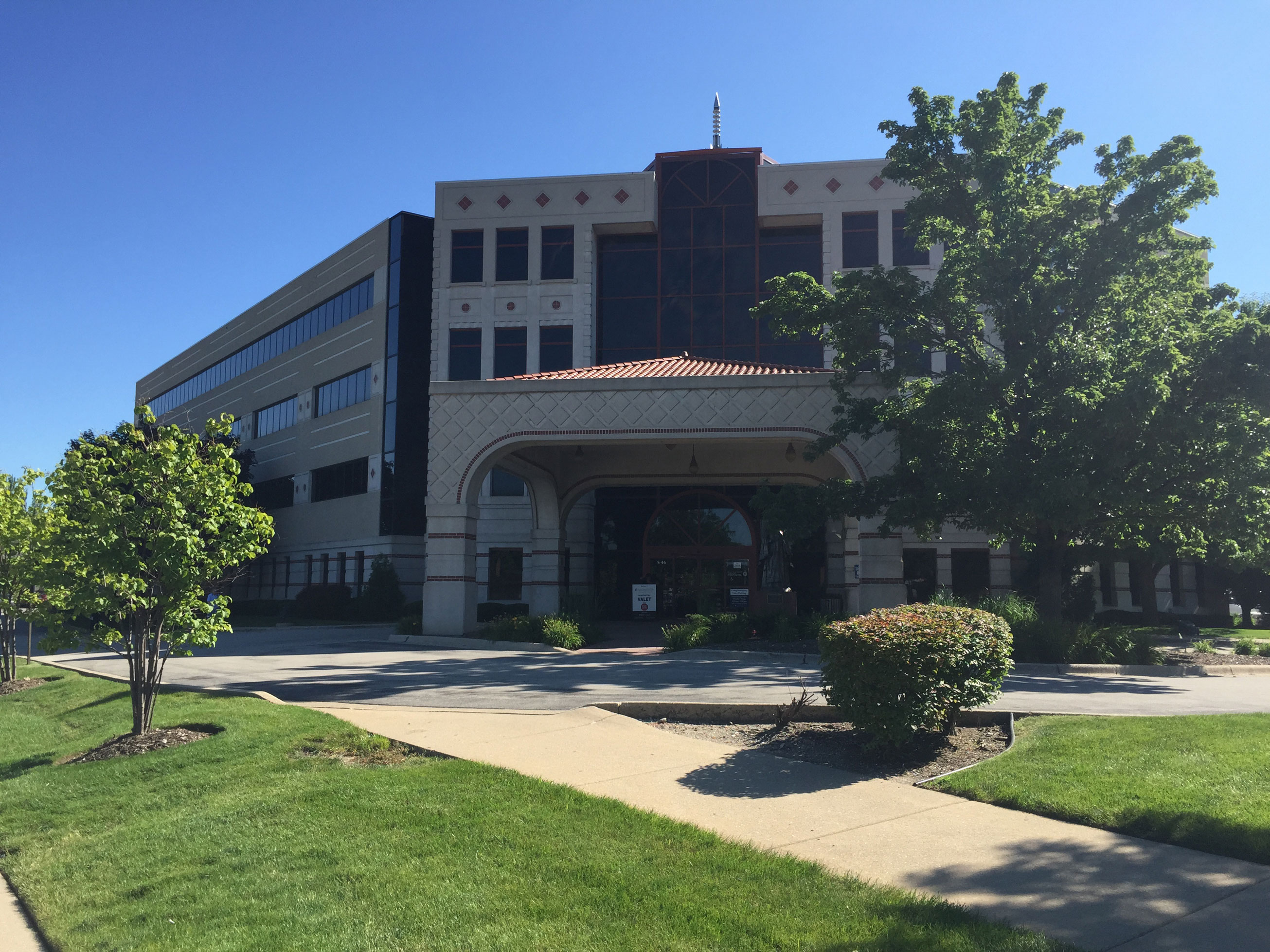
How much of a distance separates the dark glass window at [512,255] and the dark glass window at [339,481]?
9.97 metres

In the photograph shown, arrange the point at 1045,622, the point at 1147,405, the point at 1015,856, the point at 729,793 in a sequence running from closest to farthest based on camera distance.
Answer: the point at 1015,856 < the point at 729,793 < the point at 1147,405 < the point at 1045,622

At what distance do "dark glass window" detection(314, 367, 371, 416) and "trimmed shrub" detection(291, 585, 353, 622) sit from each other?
7891 millimetres

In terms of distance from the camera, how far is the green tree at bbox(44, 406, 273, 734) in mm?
9688

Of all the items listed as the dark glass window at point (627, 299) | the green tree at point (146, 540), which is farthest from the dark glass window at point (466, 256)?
the green tree at point (146, 540)

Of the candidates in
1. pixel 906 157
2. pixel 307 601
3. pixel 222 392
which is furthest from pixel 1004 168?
pixel 222 392

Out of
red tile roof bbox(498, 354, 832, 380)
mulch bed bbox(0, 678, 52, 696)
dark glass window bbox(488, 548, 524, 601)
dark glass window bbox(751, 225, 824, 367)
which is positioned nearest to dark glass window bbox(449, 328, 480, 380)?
dark glass window bbox(488, 548, 524, 601)

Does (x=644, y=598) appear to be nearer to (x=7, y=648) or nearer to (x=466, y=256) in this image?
(x=466, y=256)

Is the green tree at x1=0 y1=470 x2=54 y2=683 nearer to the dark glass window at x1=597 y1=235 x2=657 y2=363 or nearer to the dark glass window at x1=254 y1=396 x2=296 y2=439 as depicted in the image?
the dark glass window at x1=597 y1=235 x2=657 y2=363

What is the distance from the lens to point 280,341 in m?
46.3

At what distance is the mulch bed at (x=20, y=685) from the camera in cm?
1677

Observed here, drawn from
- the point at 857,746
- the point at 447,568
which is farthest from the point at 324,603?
the point at 857,746

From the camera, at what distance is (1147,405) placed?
16.9m

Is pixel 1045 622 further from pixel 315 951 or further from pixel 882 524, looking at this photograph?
pixel 315 951

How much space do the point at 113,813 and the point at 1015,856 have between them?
6742 millimetres
